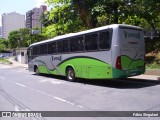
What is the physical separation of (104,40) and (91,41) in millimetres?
1176

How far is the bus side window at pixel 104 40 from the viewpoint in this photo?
13672mm

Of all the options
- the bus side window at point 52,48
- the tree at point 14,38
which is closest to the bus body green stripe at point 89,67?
the bus side window at point 52,48

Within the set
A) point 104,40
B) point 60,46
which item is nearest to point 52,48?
point 60,46

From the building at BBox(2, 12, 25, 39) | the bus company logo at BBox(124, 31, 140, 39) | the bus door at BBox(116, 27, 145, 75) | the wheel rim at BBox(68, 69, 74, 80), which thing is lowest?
the wheel rim at BBox(68, 69, 74, 80)

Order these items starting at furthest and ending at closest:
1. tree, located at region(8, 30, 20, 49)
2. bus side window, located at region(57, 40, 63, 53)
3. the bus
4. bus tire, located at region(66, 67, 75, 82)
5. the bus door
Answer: tree, located at region(8, 30, 20, 49)
bus side window, located at region(57, 40, 63, 53)
bus tire, located at region(66, 67, 75, 82)
the bus door
the bus

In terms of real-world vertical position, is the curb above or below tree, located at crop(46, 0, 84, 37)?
below

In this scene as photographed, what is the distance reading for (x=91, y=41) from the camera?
48.9ft

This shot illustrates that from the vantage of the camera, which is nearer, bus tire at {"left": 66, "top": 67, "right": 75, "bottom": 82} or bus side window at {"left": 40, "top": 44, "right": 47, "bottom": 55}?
bus tire at {"left": 66, "top": 67, "right": 75, "bottom": 82}

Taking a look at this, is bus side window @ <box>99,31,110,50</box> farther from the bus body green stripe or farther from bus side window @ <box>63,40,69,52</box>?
bus side window @ <box>63,40,69,52</box>

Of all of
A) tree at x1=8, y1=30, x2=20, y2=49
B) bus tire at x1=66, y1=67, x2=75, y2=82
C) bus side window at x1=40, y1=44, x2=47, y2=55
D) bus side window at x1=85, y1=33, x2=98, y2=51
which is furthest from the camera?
tree at x1=8, y1=30, x2=20, y2=49

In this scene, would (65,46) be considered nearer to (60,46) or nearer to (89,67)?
(60,46)

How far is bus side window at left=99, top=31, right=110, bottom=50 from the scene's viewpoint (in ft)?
44.9

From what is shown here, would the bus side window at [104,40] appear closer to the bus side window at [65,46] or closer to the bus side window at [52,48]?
the bus side window at [65,46]

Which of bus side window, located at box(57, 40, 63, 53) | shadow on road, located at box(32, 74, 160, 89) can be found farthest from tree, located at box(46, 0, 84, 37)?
shadow on road, located at box(32, 74, 160, 89)
